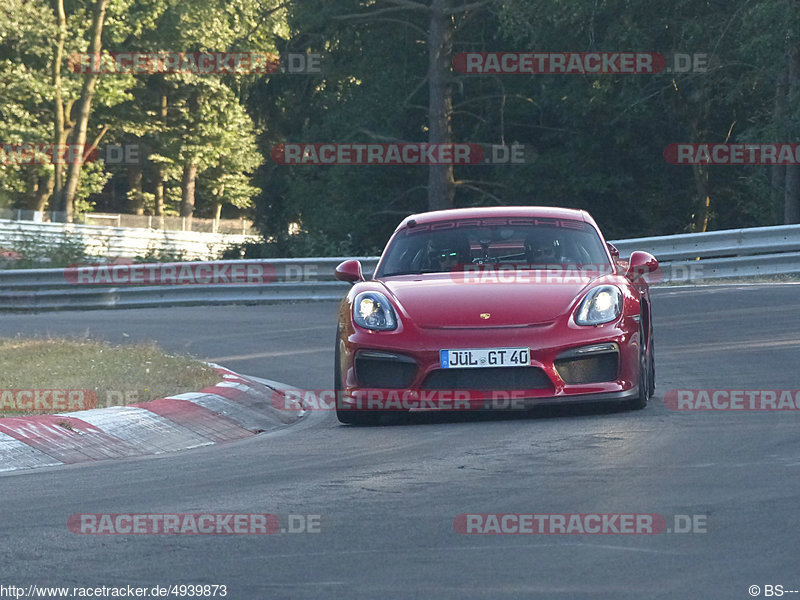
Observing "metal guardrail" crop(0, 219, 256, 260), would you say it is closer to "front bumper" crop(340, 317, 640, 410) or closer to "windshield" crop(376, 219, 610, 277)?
"windshield" crop(376, 219, 610, 277)

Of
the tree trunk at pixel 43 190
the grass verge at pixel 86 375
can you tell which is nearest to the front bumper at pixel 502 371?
the grass verge at pixel 86 375

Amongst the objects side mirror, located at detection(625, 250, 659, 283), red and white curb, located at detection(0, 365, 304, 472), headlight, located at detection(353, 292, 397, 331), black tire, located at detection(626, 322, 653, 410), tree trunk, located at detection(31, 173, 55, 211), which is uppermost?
tree trunk, located at detection(31, 173, 55, 211)

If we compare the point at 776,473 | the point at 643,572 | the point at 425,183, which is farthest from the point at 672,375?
the point at 425,183

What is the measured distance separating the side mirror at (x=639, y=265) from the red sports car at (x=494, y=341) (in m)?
0.02

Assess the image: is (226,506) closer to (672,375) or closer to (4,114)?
(672,375)

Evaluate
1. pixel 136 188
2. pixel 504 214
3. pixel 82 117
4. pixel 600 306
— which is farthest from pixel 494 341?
pixel 136 188

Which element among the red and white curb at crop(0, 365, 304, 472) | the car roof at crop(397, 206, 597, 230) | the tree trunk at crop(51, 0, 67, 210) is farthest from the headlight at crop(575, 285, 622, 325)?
the tree trunk at crop(51, 0, 67, 210)

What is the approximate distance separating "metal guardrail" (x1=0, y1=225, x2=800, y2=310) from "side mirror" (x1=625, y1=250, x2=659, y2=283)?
9453mm

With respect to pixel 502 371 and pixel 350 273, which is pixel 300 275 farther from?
pixel 502 371

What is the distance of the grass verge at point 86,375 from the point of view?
9.34 m

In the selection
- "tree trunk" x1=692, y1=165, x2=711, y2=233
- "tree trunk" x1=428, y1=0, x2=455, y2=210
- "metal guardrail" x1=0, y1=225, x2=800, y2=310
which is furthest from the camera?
"tree trunk" x1=692, y1=165, x2=711, y2=233

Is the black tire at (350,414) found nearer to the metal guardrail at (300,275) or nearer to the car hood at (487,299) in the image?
the car hood at (487,299)

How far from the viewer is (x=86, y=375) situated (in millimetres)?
10594

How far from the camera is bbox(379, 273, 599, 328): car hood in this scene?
8.45m
